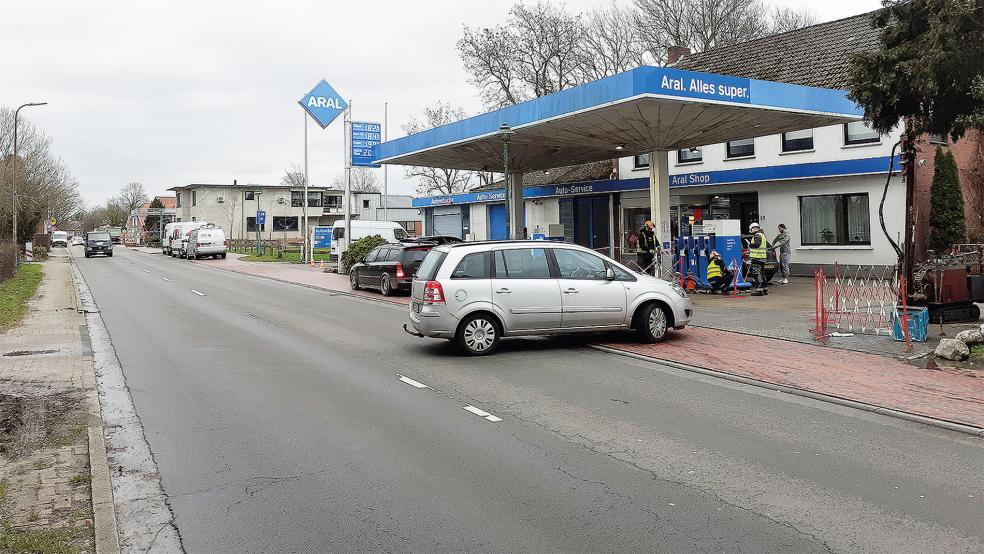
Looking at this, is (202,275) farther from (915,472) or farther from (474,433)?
(915,472)

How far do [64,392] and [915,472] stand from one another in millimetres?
8548

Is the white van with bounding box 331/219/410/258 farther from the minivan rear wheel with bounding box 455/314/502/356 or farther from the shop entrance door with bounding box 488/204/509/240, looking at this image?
the minivan rear wheel with bounding box 455/314/502/356

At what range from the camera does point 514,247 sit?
37.8 ft

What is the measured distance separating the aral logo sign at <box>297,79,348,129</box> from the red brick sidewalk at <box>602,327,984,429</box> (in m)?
22.7

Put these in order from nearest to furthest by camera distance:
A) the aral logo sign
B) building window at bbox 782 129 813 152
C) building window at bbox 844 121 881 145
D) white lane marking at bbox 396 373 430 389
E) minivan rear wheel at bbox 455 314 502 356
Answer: white lane marking at bbox 396 373 430 389 < minivan rear wheel at bbox 455 314 502 356 < building window at bbox 844 121 881 145 < building window at bbox 782 129 813 152 < the aral logo sign

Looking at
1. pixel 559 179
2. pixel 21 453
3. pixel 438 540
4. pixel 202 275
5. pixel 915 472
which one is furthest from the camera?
pixel 559 179

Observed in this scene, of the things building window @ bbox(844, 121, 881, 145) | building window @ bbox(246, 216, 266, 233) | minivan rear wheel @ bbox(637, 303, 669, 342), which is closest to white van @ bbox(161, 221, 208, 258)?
building window @ bbox(246, 216, 266, 233)

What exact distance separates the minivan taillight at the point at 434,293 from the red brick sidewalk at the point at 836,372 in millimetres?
2797

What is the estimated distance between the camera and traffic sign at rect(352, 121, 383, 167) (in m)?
30.7

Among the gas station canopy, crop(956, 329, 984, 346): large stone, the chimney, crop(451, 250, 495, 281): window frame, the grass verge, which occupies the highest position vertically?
the chimney

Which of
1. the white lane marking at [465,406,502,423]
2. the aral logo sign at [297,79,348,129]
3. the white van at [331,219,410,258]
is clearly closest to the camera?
the white lane marking at [465,406,502,423]

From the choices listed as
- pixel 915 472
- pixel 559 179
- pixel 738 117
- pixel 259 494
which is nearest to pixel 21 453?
pixel 259 494

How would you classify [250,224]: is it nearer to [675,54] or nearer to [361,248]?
[361,248]

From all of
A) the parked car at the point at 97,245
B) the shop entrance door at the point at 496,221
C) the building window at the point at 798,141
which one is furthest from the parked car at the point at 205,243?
the building window at the point at 798,141
